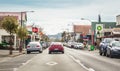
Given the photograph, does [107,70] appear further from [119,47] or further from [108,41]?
[108,41]

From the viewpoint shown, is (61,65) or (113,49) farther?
(113,49)

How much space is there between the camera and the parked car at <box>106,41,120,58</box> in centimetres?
3819

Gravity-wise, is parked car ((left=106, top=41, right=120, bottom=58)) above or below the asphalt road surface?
above

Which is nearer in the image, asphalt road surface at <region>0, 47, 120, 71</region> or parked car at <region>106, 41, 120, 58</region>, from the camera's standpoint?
asphalt road surface at <region>0, 47, 120, 71</region>

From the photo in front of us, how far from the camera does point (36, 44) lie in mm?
54406

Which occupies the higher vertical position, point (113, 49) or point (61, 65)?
point (113, 49)

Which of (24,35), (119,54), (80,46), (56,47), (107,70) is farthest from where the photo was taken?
(80,46)

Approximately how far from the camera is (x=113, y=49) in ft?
126

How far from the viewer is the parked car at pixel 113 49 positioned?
38.2 meters

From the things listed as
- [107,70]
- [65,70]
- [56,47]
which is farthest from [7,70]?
[56,47]

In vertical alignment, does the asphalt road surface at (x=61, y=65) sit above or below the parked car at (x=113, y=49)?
below

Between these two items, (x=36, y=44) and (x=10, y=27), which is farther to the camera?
(x=36, y=44)

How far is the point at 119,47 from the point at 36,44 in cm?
1805

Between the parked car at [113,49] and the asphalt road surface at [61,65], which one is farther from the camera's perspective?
the parked car at [113,49]
